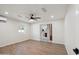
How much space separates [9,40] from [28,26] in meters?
0.53

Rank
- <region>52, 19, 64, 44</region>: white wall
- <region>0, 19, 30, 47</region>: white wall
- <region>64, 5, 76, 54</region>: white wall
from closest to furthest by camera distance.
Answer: <region>64, 5, 76, 54</region>: white wall → <region>0, 19, 30, 47</region>: white wall → <region>52, 19, 64, 44</region>: white wall

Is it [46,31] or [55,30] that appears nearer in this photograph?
[46,31]

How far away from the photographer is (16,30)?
1.43 meters

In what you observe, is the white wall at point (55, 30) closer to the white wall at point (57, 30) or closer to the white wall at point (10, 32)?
the white wall at point (57, 30)

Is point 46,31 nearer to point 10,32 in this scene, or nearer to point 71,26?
point 71,26

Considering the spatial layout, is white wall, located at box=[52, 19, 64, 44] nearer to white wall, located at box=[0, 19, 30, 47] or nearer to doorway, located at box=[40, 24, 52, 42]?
doorway, located at box=[40, 24, 52, 42]

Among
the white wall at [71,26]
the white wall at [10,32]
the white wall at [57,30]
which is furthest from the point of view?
the white wall at [57,30]

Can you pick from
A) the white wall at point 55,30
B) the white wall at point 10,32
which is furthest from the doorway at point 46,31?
the white wall at point 10,32

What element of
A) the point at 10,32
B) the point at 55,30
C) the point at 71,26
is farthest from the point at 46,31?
the point at 10,32

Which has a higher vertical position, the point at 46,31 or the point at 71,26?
the point at 71,26

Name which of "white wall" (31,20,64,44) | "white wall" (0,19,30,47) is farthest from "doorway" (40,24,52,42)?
"white wall" (0,19,30,47)
